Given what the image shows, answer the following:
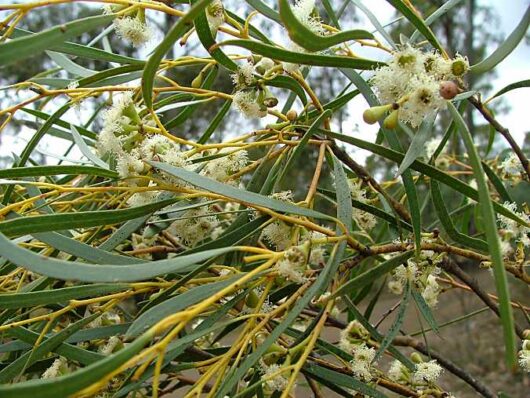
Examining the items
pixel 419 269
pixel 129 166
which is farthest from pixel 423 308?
pixel 129 166

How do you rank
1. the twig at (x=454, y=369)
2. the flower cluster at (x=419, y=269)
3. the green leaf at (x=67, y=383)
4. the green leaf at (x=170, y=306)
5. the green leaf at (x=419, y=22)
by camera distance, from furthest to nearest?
the twig at (x=454, y=369), the flower cluster at (x=419, y=269), the green leaf at (x=419, y=22), the green leaf at (x=170, y=306), the green leaf at (x=67, y=383)

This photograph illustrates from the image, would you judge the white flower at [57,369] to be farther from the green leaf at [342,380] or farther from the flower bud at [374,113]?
the flower bud at [374,113]

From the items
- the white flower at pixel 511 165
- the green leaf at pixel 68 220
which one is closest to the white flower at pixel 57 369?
the green leaf at pixel 68 220

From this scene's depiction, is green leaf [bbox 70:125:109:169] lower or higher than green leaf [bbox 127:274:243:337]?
higher

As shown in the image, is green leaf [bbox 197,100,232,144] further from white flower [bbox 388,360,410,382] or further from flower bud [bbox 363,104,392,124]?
white flower [bbox 388,360,410,382]

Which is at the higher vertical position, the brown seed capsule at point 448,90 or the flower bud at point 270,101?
the brown seed capsule at point 448,90

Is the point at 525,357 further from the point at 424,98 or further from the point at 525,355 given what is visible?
the point at 424,98

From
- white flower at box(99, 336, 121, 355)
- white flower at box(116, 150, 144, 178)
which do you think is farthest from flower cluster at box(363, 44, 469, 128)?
white flower at box(99, 336, 121, 355)

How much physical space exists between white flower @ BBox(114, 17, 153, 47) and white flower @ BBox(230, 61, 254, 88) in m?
0.11

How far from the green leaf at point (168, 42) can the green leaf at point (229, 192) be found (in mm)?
65

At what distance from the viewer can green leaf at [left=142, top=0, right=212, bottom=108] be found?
39cm

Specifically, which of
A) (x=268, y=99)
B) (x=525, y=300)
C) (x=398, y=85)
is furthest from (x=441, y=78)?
(x=525, y=300)

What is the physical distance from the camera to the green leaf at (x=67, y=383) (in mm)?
302

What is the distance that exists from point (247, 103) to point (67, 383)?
34 centimetres
